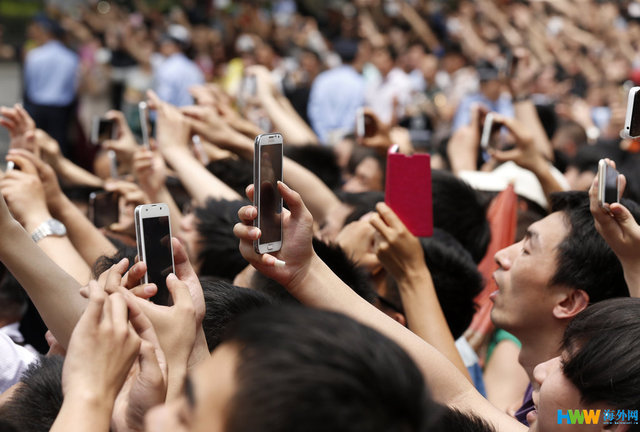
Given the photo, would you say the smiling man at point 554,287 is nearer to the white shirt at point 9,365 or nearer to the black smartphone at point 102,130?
the white shirt at point 9,365

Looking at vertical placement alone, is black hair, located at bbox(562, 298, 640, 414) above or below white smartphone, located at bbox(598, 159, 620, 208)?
below

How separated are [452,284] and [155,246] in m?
1.31

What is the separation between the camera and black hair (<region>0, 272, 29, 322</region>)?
9.12 ft

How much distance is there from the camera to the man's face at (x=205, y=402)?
3.65 ft

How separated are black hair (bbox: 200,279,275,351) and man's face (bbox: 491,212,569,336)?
76 cm

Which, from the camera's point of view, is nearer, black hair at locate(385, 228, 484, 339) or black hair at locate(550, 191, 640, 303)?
black hair at locate(550, 191, 640, 303)

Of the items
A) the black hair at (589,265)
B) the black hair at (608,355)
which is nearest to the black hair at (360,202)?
the black hair at (589,265)

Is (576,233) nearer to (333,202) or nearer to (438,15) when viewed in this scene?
(333,202)

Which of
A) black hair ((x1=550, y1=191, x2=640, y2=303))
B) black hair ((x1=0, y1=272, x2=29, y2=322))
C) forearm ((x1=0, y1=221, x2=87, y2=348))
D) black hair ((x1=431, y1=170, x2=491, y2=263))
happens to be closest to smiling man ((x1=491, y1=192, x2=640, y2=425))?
black hair ((x1=550, y1=191, x2=640, y2=303))

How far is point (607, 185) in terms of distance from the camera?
213 cm

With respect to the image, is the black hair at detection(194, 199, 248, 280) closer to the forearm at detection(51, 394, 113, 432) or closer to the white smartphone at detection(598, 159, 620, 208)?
the white smartphone at detection(598, 159, 620, 208)

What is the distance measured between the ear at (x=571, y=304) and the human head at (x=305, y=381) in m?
1.27

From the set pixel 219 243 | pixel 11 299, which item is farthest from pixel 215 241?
pixel 11 299

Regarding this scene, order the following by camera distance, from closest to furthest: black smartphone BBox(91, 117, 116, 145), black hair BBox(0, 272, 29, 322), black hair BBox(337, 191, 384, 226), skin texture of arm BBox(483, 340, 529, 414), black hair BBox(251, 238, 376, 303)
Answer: black hair BBox(251, 238, 376, 303)
skin texture of arm BBox(483, 340, 529, 414)
black hair BBox(0, 272, 29, 322)
black hair BBox(337, 191, 384, 226)
black smartphone BBox(91, 117, 116, 145)
